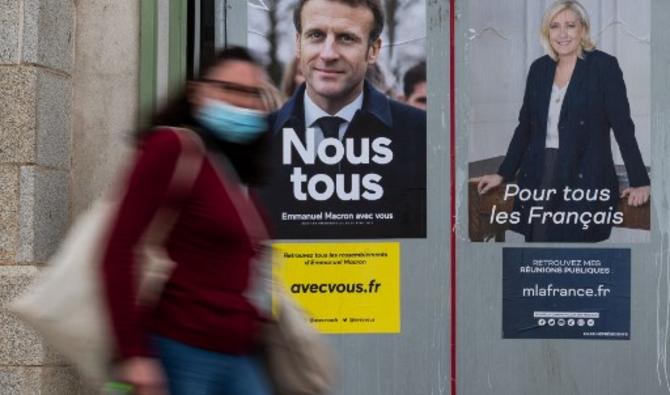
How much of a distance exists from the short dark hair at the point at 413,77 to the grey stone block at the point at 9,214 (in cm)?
211

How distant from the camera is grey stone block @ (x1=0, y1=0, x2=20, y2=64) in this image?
24.9ft

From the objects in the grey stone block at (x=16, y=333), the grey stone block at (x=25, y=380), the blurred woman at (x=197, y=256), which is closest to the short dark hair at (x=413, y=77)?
the grey stone block at (x=16, y=333)

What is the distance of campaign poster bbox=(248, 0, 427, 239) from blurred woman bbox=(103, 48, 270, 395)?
3552 millimetres

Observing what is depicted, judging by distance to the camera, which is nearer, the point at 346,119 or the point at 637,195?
Result: the point at 637,195

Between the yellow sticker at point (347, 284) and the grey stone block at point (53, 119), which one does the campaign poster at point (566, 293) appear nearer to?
the yellow sticker at point (347, 284)

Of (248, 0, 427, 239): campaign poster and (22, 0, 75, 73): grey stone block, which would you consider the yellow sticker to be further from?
(22, 0, 75, 73): grey stone block

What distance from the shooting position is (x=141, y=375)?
12.3ft

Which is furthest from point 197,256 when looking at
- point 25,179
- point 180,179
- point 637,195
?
point 637,195

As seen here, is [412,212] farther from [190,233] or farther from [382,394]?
[190,233]

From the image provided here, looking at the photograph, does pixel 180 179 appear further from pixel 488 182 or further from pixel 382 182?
pixel 488 182

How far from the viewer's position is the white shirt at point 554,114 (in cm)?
770

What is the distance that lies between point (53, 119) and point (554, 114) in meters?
2.68

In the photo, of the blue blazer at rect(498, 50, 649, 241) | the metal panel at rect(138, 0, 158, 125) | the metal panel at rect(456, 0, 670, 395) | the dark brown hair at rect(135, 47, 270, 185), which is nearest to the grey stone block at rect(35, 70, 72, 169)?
the metal panel at rect(138, 0, 158, 125)

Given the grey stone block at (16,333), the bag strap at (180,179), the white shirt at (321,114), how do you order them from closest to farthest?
the bag strap at (180,179), the grey stone block at (16,333), the white shirt at (321,114)
